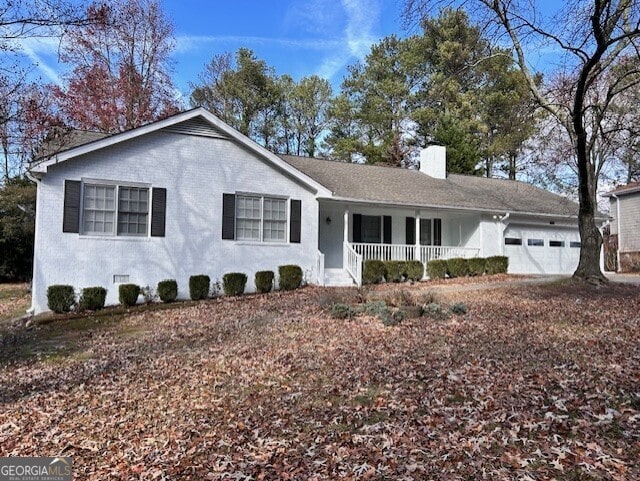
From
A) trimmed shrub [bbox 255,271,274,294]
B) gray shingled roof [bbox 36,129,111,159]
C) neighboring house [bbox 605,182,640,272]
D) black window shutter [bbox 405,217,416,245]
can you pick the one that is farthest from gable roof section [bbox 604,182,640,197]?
gray shingled roof [bbox 36,129,111,159]

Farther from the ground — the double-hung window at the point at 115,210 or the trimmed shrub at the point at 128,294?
the double-hung window at the point at 115,210

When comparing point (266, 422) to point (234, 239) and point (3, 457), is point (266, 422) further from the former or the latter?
point (234, 239)

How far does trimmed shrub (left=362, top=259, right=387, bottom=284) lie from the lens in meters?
14.1

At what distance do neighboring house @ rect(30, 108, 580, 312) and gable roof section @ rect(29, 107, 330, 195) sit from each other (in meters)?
0.03

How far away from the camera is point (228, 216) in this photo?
1270 centimetres

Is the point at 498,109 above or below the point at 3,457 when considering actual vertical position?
above

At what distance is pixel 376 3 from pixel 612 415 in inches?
503

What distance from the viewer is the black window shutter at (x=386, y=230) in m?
16.6

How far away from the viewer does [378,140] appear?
3147cm

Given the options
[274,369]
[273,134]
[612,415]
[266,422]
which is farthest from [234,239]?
[273,134]

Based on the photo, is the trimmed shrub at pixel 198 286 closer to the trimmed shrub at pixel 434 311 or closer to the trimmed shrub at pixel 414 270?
the trimmed shrub at pixel 434 311

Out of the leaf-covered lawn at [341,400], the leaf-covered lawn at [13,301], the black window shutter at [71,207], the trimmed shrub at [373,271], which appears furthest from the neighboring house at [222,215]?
the leaf-covered lawn at [341,400]

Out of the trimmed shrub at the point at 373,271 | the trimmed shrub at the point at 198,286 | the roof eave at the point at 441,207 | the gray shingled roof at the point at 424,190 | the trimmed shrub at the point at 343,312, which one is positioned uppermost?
the gray shingled roof at the point at 424,190

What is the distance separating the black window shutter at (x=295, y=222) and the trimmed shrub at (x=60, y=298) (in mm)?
6009
